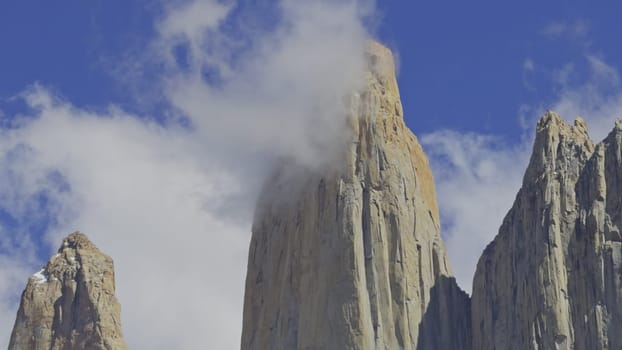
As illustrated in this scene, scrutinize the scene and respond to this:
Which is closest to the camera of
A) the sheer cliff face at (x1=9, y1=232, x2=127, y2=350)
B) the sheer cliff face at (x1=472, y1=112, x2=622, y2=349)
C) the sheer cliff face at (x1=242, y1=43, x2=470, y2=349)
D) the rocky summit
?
the sheer cliff face at (x1=472, y1=112, x2=622, y2=349)

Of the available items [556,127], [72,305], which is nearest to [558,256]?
[556,127]

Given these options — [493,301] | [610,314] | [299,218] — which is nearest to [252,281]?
[299,218]

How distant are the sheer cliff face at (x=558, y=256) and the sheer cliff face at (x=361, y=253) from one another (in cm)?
388

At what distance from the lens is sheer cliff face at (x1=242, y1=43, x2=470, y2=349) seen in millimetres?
140500

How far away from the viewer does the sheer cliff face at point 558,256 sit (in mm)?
132250

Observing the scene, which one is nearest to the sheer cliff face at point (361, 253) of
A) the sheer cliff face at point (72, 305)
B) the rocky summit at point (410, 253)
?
the rocky summit at point (410, 253)

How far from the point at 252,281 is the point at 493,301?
17506mm

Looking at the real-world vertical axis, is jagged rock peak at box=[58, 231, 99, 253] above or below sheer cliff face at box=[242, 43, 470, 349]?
above

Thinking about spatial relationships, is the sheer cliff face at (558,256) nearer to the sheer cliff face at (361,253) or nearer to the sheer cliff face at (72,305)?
the sheer cliff face at (361,253)

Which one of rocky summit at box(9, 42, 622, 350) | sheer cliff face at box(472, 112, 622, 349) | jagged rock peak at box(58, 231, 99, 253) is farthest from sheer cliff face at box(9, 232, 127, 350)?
sheer cliff face at box(472, 112, 622, 349)

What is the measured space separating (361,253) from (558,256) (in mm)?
12915

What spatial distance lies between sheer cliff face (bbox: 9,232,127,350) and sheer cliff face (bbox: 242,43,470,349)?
2020 centimetres

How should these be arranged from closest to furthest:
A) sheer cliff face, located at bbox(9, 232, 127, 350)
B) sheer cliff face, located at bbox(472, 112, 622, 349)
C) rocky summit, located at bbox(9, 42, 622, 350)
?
sheer cliff face, located at bbox(472, 112, 622, 349) → rocky summit, located at bbox(9, 42, 622, 350) → sheer cliff face, located at bbox(9, 232, 127, 350)

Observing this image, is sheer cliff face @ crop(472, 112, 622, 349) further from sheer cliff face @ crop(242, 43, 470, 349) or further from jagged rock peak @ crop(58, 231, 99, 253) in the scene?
jagged rock peak @ crop(58, 231, 99, 253)
